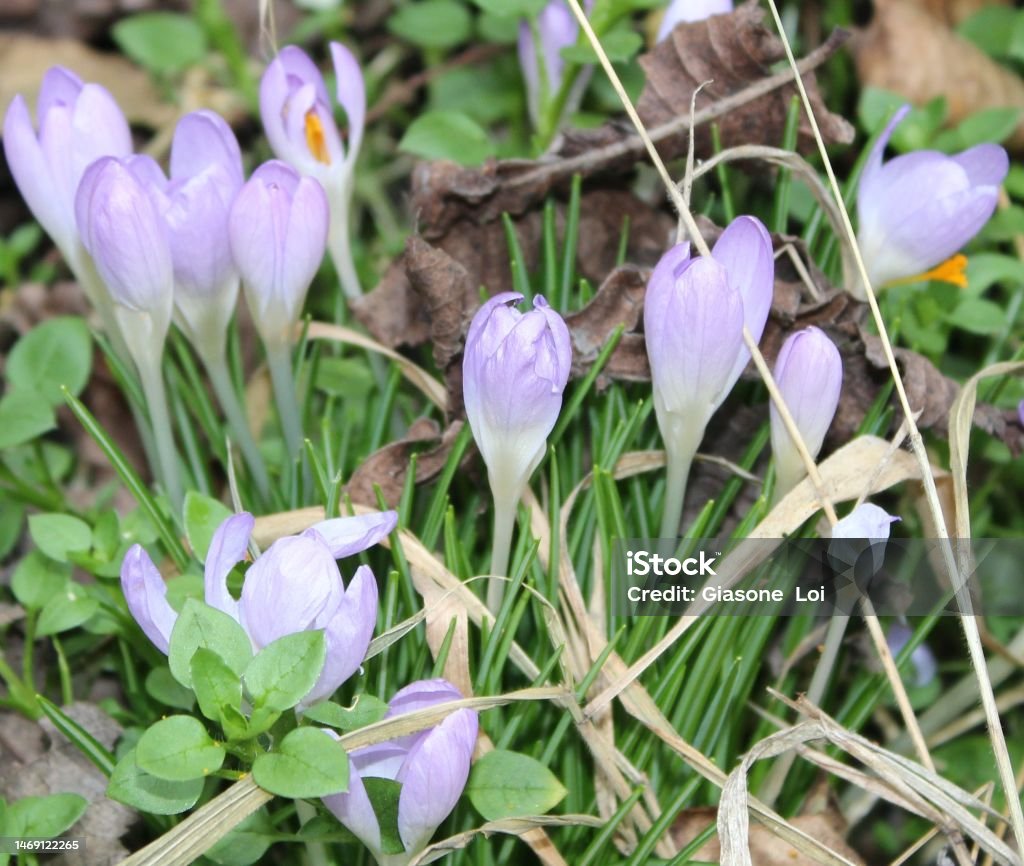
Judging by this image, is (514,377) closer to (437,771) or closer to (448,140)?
(437,771)

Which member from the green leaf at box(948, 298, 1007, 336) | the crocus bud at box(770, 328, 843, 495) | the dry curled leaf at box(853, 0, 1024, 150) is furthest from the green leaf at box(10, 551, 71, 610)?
the dry curled leaf at box(853, 0, 1024, 150)

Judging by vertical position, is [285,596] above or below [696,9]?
below

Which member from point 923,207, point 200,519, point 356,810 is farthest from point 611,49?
point 356,810

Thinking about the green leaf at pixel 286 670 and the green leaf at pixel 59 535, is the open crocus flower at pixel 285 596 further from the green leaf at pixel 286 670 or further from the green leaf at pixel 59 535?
the green leaf at pixel 59 535

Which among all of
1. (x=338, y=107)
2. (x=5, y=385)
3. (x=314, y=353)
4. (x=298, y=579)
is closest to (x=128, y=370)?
(x=314, y=353)

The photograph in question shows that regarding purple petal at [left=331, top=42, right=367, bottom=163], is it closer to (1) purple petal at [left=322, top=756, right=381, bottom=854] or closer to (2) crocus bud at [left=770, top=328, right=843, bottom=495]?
(2) crocus bud at [left=770, top=328, right=843, bottom=495]

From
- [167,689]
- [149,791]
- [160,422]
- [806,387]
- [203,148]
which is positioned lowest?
[167,689]

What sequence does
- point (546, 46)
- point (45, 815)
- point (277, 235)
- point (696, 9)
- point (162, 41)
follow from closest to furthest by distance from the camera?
1. point (45, 815)
2. point (277, 235)
3. point (696, 9)
4. point (546, 46)
5. point (162, 41)
